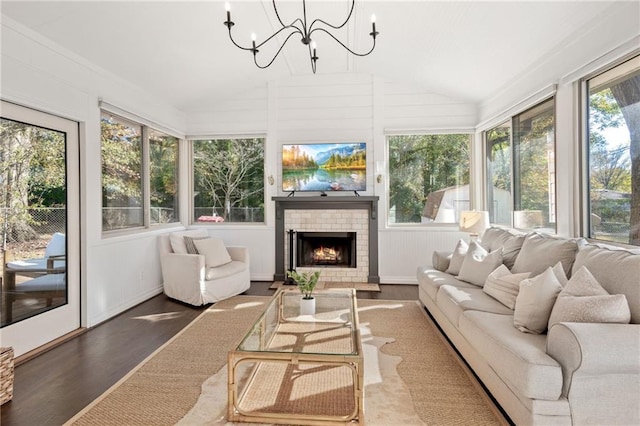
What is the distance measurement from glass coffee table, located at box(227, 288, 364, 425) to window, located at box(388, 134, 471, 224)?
269 cm

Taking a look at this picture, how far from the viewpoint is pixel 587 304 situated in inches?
70.9

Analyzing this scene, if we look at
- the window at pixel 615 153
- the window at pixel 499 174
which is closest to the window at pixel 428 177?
the window at pixel 499 174

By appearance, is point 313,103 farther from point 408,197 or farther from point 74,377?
point 74,377

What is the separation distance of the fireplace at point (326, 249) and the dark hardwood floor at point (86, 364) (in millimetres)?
1884

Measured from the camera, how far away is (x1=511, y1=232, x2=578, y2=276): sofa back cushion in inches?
99.5

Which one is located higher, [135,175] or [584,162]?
[135,175]

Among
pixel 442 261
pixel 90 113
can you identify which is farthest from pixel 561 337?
pixel 90 113

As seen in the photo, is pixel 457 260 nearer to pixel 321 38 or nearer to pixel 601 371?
pixel 601 371

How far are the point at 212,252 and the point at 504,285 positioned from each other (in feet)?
10.9

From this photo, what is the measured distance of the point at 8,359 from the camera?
216 cm

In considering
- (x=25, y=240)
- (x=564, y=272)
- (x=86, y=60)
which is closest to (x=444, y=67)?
(x=564, y=272)

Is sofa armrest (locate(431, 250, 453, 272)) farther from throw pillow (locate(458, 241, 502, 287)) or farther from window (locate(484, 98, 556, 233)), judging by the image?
window (locate(484, 98, 556, 233))

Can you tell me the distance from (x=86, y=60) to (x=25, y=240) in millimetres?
1797

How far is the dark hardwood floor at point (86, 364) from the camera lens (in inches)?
81.4
